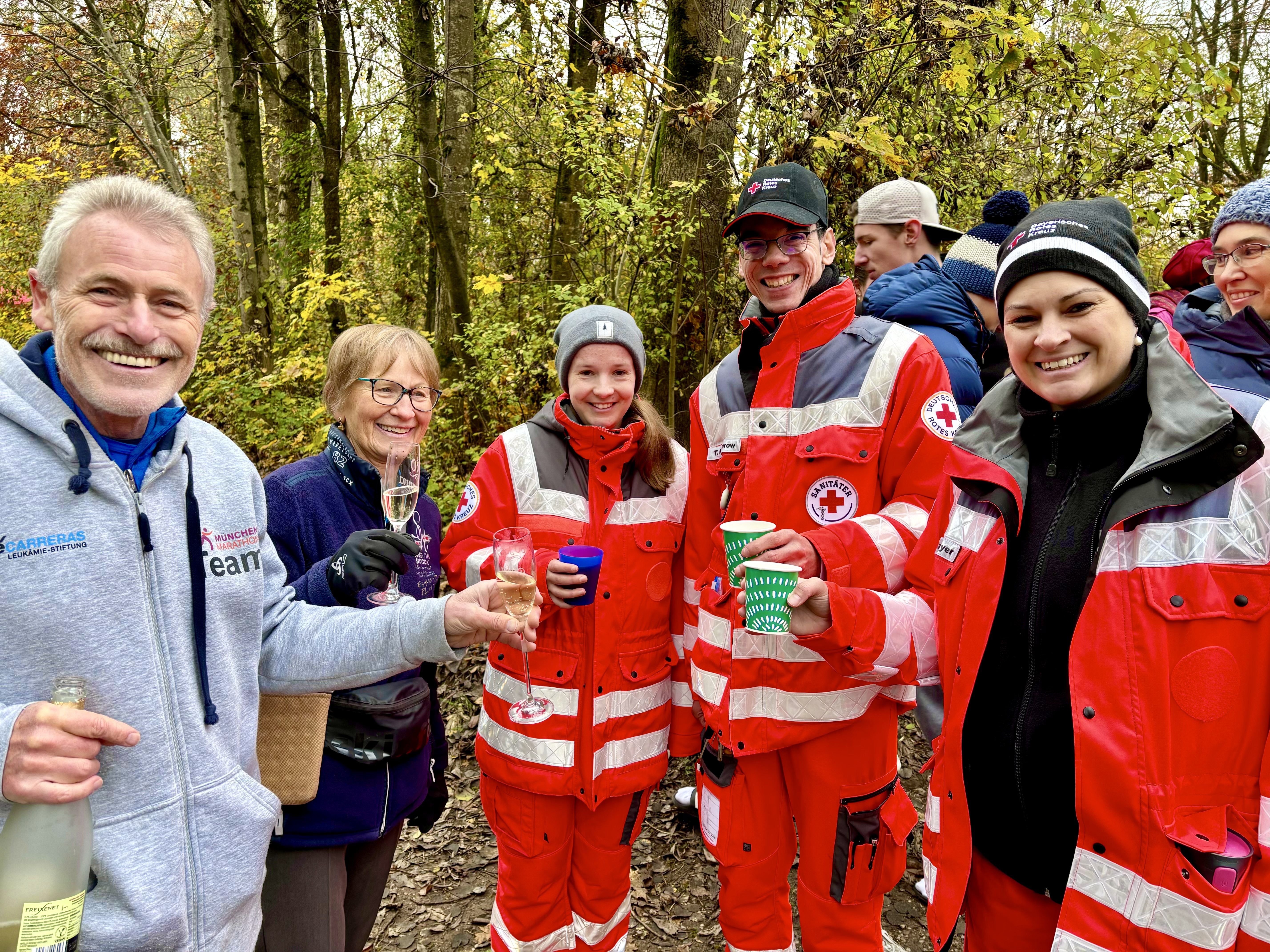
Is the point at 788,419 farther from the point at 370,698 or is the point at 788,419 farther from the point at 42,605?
the point at 42,605

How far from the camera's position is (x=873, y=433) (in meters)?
2.64

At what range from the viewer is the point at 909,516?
2.54 meters

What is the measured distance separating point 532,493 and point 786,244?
1375 millimetres

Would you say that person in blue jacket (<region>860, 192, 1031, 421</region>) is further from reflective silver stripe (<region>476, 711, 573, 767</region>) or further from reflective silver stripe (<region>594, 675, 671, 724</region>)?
reflective silver stripe (<region>476, 711, 573, 767</region>)

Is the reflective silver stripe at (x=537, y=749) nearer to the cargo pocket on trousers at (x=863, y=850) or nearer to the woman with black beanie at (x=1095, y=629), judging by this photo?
the cargo pocket on trousers at (x=863, y=850)

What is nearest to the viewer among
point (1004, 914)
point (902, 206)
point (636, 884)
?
point (1004, 914)

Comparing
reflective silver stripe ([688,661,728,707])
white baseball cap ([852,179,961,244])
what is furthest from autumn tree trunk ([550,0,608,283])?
reflective silver stripe ([688,661,728,707])

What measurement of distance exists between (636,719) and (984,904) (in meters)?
1.34

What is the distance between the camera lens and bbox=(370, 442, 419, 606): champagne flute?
2338mm

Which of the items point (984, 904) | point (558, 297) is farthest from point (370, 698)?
point (558, 297)

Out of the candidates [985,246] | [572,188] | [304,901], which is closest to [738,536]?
[304,901]

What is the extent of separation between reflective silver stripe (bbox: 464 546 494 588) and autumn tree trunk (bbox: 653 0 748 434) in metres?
3.00

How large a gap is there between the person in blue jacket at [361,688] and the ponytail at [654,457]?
2.80 feet

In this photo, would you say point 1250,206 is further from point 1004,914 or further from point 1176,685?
point 1004,914
